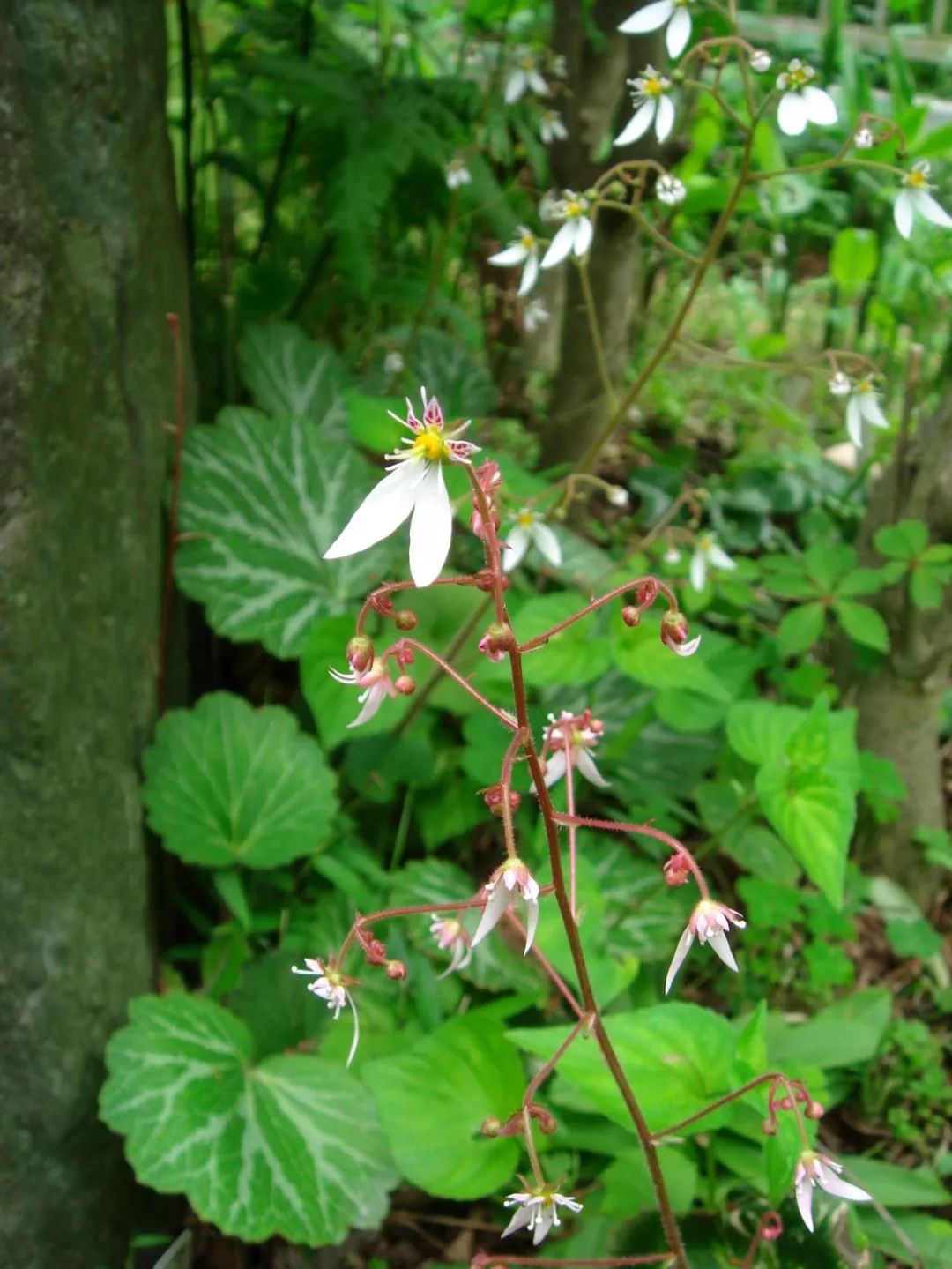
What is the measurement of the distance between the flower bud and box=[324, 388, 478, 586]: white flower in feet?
0.34

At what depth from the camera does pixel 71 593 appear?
121cm

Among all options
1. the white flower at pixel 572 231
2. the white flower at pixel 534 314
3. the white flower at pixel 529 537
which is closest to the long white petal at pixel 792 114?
the white flower at pixel 572 231

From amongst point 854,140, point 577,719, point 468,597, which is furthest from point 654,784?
point 854,140

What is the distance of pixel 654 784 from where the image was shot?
1656 mm

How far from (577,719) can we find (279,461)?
947 mm

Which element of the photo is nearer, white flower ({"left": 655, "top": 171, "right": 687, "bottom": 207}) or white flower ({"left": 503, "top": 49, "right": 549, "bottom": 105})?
white flower ({"left": 655, "top": 171, "right": 687, "bottom": 207})

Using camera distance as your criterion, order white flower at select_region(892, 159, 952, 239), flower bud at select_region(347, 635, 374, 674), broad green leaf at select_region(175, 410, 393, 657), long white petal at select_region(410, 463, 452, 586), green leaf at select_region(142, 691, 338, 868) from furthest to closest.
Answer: broad green leaf at select_region(175, 410, 393, 657), green leaf at select_region(142, 691, 338, 868), white flower at select_region(892, 159, 952, 239), flower bud at select_region(347, 635, 374, 674), long white petal at select_region(410, 463, 452, 586)

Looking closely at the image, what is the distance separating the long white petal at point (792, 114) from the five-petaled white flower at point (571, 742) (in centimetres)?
72

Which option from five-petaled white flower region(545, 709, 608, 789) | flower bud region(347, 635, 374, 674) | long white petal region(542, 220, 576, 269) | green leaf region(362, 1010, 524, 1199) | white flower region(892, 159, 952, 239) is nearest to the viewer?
flower bud region(347, 635, 374, 674)

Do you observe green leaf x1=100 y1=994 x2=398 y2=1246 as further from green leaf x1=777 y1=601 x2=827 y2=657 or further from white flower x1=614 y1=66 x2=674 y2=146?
white flower x1=614 y1=66 x2=674 y2=146

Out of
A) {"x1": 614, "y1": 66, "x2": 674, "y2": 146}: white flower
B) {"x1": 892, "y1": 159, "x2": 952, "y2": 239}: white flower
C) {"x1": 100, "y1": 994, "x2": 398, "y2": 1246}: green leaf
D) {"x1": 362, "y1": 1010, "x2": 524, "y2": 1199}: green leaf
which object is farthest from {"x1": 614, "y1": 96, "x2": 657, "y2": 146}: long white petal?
{"x1": 100, "y1": 994, "x2": 398, "y2": 1246}: green leaf

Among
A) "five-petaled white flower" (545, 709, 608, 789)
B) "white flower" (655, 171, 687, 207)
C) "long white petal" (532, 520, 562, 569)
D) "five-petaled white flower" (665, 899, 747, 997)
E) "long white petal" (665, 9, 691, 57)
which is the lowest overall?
"long white petal" (532, 520, 562, 569)

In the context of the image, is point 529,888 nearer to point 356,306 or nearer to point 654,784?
point 654,784

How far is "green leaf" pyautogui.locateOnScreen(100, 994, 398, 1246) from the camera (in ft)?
3.64
